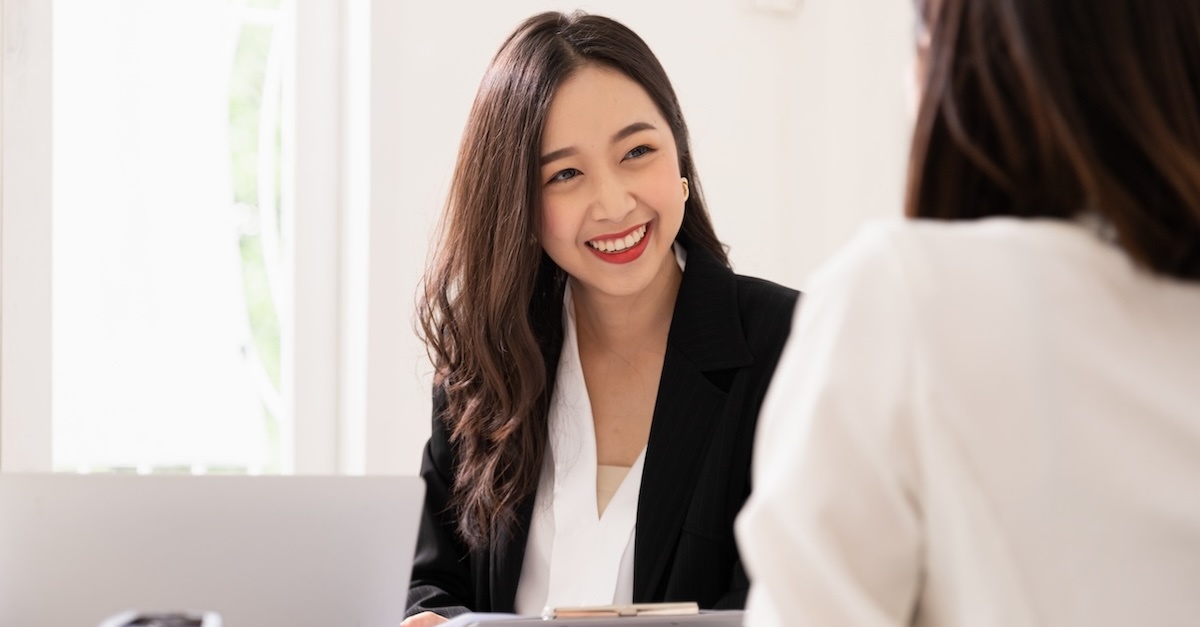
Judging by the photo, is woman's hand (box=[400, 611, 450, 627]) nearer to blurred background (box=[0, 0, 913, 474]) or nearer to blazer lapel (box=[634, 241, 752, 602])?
blazer lapel (box=[634, 241, 752, 602])

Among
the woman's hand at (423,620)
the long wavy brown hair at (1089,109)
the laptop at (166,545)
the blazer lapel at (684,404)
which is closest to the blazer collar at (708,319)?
the blazer lapel at (684,404)

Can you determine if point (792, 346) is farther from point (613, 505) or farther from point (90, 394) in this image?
point (90, 394)

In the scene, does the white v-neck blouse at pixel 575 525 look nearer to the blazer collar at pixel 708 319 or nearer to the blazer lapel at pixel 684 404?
the blazer lapel at pixel 684 404

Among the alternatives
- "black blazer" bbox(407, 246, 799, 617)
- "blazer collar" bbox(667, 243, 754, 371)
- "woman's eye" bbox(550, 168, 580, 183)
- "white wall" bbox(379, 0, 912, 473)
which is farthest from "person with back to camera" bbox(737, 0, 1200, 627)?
"white wall" bbox(379, 0, 912, 473)

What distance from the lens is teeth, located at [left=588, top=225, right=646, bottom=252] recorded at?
6.89 ft

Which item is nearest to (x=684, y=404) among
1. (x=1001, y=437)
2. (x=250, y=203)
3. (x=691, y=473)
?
(x=691, y=473)

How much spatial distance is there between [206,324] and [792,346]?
265cm

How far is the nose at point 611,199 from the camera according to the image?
206 centimetres

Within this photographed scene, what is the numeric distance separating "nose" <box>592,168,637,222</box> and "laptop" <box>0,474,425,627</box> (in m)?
0.76

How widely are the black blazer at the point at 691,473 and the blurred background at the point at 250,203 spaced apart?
1027 mm

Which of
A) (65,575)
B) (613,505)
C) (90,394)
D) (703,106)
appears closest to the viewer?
(65,575)

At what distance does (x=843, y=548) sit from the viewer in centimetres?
83

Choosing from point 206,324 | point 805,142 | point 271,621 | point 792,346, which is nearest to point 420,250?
point 206,324

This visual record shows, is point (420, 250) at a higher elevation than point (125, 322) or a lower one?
higher
